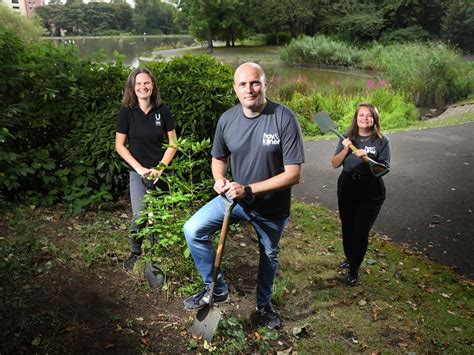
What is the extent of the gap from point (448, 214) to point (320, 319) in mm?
3662

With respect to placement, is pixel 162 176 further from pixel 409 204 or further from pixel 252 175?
pixel 409 204

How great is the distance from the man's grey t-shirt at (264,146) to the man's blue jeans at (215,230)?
0.08 metres

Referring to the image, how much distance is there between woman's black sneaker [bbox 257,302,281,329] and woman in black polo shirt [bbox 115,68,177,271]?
1.29 metres

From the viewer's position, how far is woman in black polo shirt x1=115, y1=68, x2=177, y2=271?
12.2 feet

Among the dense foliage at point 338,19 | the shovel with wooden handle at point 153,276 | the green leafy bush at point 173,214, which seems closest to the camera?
the green leafy bush at point 173,214

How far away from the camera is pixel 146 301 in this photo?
3387mm

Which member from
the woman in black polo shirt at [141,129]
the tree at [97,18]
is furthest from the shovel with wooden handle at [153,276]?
the tree at [97,18]

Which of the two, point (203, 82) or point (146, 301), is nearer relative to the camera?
point (146, 301)

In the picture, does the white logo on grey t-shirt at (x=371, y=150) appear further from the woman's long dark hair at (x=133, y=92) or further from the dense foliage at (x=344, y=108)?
the dense foliage at (x=344, y=108)

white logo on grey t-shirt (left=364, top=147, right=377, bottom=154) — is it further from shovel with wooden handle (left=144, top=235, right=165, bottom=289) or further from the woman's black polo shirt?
shovel with wooden handle (left=144, top=235, right=165, bottom=289)

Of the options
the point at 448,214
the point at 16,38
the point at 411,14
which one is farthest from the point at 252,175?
the point at 411,14

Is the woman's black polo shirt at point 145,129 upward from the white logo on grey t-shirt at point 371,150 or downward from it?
upward

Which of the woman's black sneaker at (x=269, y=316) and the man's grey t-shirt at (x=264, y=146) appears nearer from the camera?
the man's grey t-shirt at (x=264, y=146)

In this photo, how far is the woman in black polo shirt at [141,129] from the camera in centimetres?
371
